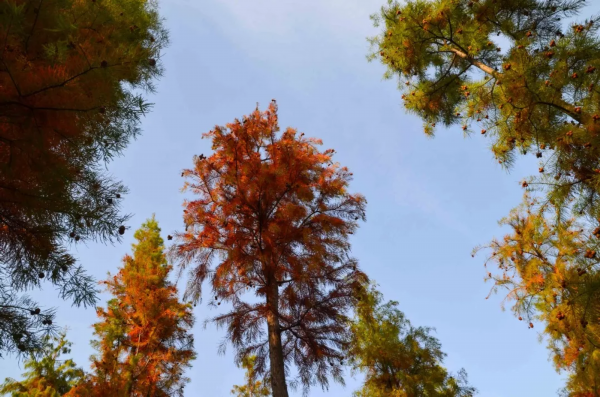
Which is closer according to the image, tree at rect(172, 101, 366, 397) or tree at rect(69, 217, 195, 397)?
tree at rect(172, 101, 366, 397)

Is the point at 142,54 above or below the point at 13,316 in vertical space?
above

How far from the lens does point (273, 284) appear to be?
792 cm

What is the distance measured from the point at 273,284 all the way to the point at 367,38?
579cm

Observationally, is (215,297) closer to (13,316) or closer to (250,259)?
(250,259)

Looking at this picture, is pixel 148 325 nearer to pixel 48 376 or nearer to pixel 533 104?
pixel 48 376

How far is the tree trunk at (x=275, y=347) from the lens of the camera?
21.6ft

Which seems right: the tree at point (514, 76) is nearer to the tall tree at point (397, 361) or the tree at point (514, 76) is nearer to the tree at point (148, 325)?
the tall tree at point (397, 361)

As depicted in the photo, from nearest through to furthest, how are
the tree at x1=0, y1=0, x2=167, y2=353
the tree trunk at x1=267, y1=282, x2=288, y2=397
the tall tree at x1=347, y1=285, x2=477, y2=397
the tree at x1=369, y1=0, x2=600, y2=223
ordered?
the tree at x1=0, y1=0, x2=167, y2=353 < the tree at x1=369, y1=0, x2=600, y2=223 < the tree trunk at x1=267, y1=282, x2=288, y2=397 < the tall tree at x1=347, y1=285, x2=477, y2=397

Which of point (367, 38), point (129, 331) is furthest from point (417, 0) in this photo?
point (129, 331)

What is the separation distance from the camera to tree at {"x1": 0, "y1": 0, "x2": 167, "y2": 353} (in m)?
2.90

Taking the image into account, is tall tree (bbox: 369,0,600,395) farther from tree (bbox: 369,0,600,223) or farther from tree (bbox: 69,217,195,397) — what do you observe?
tree (bbox: 69,217,195,397)

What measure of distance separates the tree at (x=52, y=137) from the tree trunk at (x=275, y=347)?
3858 millimetres

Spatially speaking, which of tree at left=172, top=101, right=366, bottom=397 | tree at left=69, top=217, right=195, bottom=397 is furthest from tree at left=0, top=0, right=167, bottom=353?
tree at left=69, top=217, right=195, bottom=397

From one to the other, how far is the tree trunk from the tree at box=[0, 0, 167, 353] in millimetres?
3858
